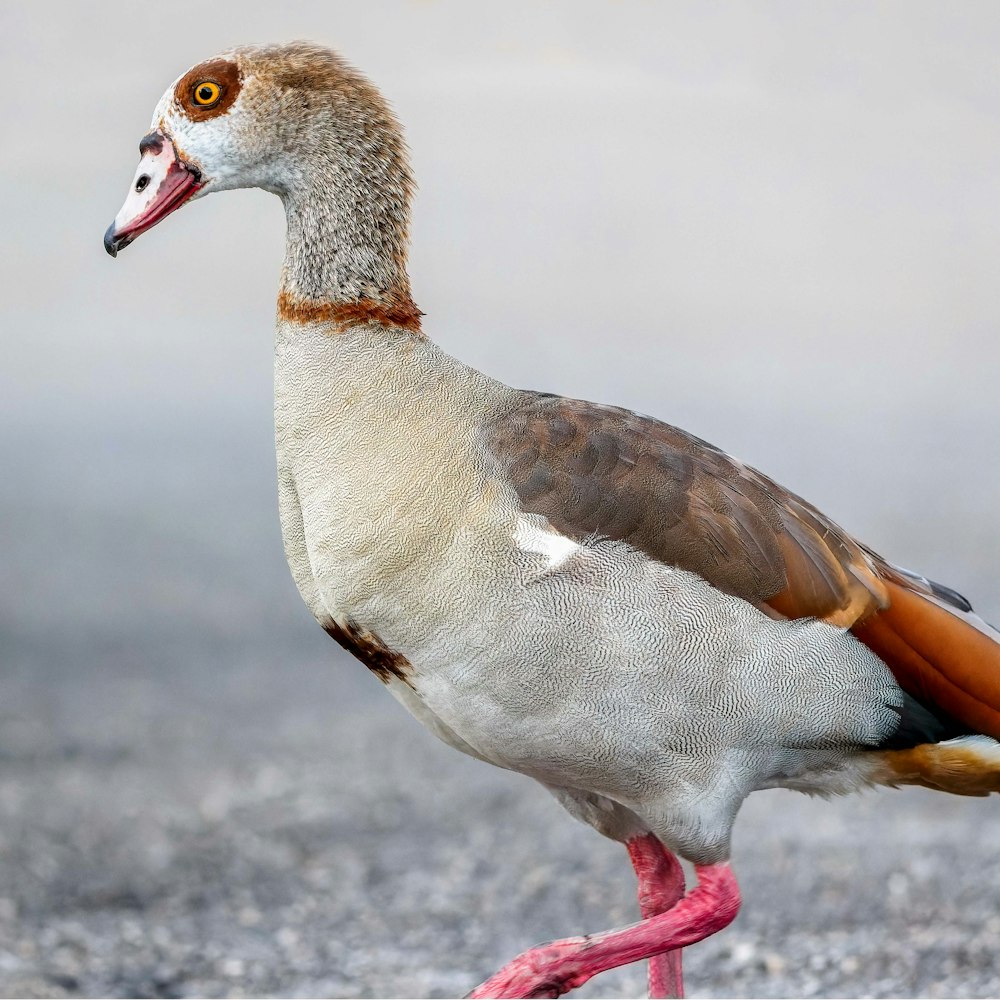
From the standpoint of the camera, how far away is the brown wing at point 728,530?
292 centimetres

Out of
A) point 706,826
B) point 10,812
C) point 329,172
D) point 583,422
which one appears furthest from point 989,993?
point 10,812

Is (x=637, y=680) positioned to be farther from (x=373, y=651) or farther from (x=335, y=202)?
(x=335, y=202)

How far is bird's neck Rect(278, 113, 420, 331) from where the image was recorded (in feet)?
9.97

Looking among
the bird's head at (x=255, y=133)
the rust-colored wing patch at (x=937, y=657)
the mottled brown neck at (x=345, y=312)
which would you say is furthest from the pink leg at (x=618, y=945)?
the bird's head at (x=255, y=133)

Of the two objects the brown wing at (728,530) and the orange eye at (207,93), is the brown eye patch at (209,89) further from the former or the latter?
the brown wing at (728,530)

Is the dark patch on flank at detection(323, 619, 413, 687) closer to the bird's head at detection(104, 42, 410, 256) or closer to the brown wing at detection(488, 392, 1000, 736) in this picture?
the brown wing at detection(488, 392, 1000, 736)

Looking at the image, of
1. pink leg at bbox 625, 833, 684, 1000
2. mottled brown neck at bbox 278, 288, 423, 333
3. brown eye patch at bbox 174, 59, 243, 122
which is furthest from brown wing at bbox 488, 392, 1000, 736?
brown eye patch at bbox 174, 59, 243, 122

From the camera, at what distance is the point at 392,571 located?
284cm

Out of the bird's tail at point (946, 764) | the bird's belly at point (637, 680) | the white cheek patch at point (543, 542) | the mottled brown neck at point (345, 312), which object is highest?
the mottled brown neck at point (345, 312)

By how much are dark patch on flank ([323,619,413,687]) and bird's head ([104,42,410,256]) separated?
965mm

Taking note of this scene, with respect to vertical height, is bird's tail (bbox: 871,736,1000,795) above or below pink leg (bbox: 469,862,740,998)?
above

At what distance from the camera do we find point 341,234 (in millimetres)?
3039

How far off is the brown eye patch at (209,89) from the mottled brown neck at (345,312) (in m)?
0.41

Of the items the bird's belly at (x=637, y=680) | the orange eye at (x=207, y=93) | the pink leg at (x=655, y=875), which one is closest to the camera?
the bird's belly at (x=637, y=680)
